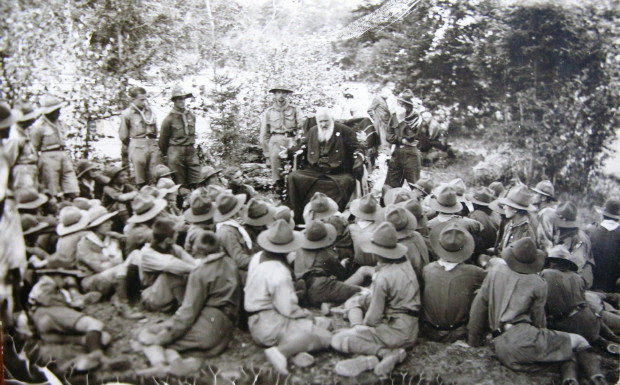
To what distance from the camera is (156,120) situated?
5.09m

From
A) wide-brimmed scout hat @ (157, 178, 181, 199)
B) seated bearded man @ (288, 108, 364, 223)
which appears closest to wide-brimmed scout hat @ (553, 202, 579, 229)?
seated bearded man @ (288, 108, 364, 223)

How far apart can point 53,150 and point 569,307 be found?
3.97 m

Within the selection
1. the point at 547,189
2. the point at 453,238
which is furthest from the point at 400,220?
the point at 547,189

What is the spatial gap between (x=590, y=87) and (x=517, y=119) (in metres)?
0.66

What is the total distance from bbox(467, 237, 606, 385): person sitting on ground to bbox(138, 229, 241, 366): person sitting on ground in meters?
Result: 1.68

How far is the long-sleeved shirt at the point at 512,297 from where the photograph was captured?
9.76ft

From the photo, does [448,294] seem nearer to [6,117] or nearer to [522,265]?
[522,265]

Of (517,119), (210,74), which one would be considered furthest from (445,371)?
(210,74)

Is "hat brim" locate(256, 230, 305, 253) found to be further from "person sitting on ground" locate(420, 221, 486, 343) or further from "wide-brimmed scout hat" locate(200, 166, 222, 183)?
"wide-brimmed scout hat" locate(200, 166, 222, 183)

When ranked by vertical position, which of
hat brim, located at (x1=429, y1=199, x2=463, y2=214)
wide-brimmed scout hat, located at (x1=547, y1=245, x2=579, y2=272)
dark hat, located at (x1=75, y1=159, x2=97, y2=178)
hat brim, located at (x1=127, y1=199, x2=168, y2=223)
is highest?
dark hat, located at (x1=75, y1=159, x2=97, y2=178)

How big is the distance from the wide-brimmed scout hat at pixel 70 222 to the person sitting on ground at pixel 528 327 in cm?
286

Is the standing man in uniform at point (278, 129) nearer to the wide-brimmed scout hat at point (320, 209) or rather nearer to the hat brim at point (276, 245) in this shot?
the wide-brimmed scout hat at point (320, 209)

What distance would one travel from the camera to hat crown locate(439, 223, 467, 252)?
3.22m

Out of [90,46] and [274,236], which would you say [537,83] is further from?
[90,46]
